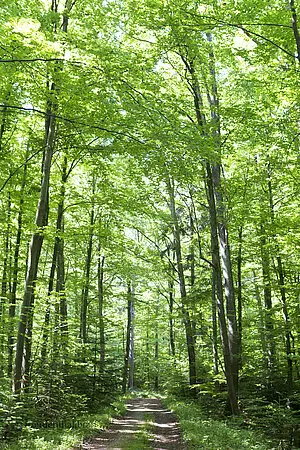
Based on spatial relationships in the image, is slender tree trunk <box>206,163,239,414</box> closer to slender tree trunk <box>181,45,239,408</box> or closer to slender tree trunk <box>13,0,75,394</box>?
slender tree trunk <box>181,45,239,408</box>

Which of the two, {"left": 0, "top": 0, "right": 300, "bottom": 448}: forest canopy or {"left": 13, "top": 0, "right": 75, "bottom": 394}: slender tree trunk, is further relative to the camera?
{"left": 13, "top": 0, "right": 75, "bottom": 394}: slender tree trunk

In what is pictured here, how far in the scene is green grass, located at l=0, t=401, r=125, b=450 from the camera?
A: 23.4ft

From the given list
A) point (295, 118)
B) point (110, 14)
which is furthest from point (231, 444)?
point (110, 14)

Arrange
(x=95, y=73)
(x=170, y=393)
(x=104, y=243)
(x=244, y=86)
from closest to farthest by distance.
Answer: (x=95, y=73)
(x=244, y=86)
(x=104, y=243)
(x=170, y=393)

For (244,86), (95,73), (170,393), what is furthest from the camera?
(170,393)

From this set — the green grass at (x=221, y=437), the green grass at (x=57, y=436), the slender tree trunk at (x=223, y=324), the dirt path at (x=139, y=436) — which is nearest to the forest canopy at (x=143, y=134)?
the slender tree trunk at (x=223, y=324)

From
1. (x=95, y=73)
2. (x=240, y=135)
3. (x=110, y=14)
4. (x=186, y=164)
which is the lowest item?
(x=186, y=164)

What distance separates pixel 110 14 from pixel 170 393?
19.4 m

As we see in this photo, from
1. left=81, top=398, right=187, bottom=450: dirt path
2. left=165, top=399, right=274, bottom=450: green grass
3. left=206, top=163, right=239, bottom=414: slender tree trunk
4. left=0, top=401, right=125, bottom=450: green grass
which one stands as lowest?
left=81, top=398, right=187, bottom=450: dirt path

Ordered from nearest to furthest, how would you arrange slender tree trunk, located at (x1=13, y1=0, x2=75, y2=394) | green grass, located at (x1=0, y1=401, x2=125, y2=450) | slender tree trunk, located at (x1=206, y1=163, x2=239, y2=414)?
green grass, located at (x1=0, y1=401, x2=125, y2=450), slender tree trunk, located at (x1=13, y1=0, x2=75, y2=394), slender tree trunk, located at (x1=206, y1=163, x2=239, y2=414)

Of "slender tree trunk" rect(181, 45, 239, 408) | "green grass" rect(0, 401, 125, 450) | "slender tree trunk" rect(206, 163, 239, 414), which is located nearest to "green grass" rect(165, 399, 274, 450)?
"slender tree trunk" rect(206, 163, 239, 414)

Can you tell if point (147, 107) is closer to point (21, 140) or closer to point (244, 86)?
point (244, 86)

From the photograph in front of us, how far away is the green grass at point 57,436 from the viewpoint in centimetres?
712

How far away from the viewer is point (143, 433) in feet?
32.9
